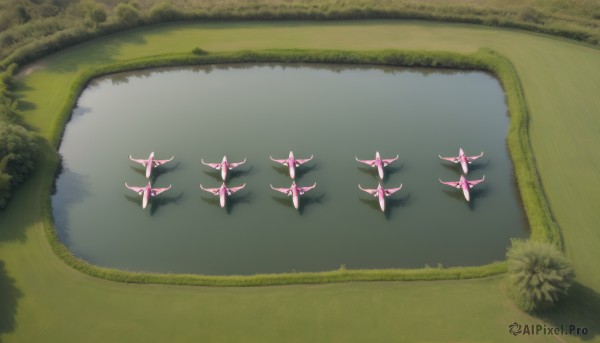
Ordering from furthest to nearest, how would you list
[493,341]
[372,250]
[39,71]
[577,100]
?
[39,71] → [577,100] → [372,250] → [493,341]

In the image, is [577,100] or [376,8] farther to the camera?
[376,8]

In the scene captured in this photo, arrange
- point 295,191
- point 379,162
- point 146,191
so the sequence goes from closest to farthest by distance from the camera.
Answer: point 295,191 → point 146,191 → point 379,162

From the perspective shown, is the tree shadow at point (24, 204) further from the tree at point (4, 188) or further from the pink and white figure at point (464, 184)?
the pink and white figure at point (464, 184)

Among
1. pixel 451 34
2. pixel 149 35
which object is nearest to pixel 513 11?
pixel 451 34

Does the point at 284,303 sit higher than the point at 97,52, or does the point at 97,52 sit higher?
the point at 97,52

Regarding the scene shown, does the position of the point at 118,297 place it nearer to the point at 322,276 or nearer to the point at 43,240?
the point at 43,240

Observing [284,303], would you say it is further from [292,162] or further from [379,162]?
[379,162]

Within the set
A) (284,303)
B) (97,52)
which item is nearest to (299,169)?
(284,303)
